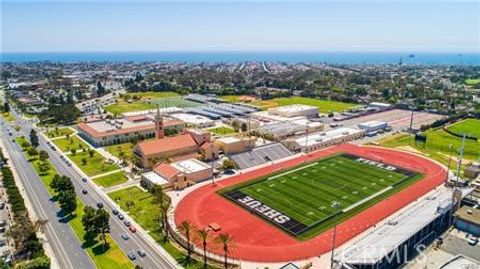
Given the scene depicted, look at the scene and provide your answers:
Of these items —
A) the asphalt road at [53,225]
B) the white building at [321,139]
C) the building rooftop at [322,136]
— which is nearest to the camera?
the asphalt road at [53,225]

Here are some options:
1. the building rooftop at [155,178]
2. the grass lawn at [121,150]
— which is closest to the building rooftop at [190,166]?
the building rooftop at [155,178]

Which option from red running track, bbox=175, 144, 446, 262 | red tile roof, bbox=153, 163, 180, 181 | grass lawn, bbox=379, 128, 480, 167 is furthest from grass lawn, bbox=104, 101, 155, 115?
grass lawn, bbox=379, 128, 480, 167

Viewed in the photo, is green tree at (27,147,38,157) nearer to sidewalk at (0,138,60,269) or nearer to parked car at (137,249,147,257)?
sidewalk at (0,138,60,269)

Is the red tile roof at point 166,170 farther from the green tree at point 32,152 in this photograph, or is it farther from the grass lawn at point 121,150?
the green tree at point 32,152

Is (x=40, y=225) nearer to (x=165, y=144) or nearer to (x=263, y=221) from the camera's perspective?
(x=263, y=221)

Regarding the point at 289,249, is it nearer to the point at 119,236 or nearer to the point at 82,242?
the point at 119,236

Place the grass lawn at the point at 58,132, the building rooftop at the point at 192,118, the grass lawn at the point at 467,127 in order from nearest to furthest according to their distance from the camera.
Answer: the grass lawn at the point at 58,132, the grass lawn at the point at 467,127, the building rooftop at the point at 192,118

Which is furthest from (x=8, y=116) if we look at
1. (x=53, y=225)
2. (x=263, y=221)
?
(x=263, y=221)
